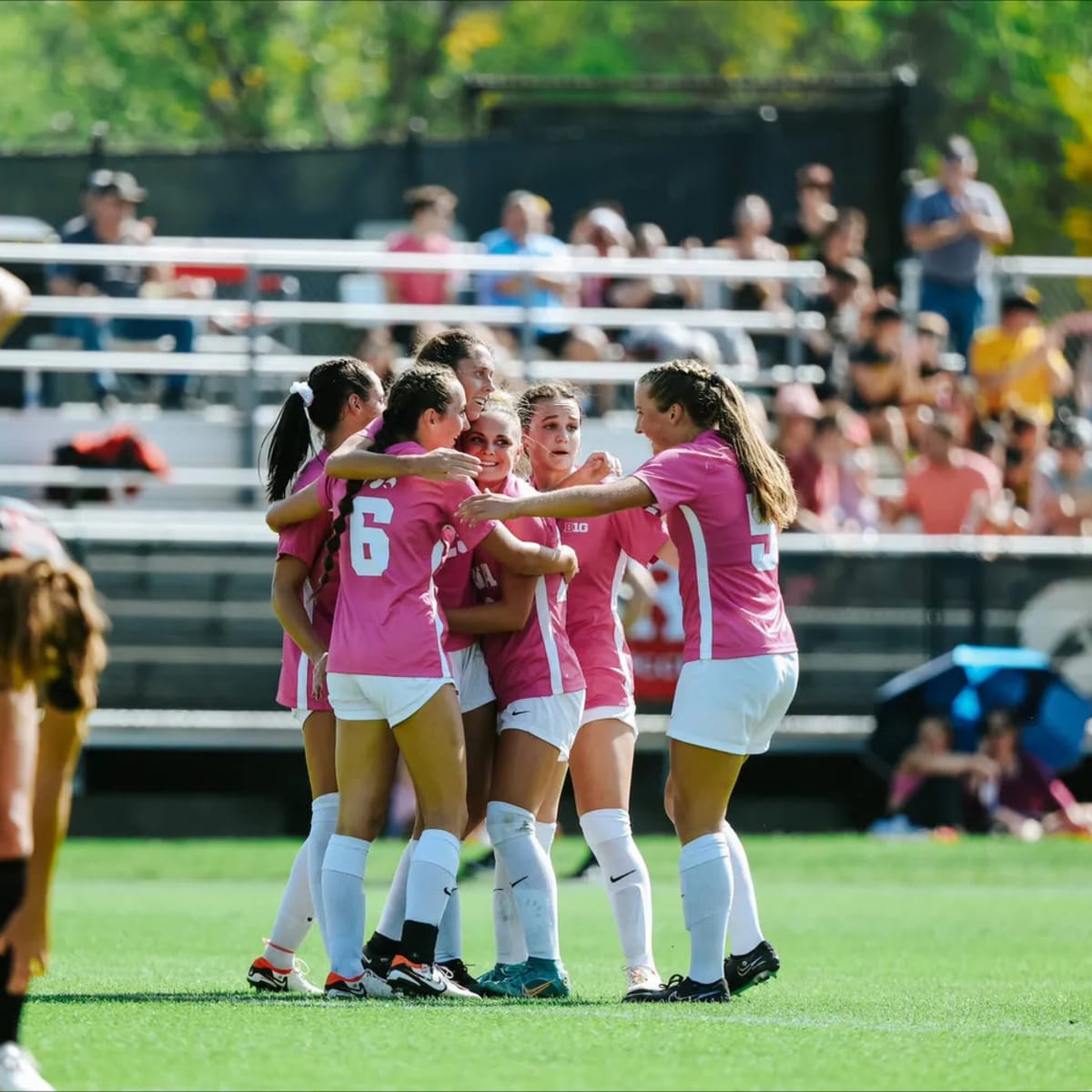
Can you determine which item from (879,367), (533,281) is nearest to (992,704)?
(879,367)

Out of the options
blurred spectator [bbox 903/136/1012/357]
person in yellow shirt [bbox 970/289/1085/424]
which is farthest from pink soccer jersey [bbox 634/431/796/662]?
blurred spectator [bbox 903/136/1012/357]

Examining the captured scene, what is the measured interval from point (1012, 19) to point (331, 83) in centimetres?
1261

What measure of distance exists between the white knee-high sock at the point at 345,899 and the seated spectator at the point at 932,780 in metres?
8.76

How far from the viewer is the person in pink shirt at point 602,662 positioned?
7359mm

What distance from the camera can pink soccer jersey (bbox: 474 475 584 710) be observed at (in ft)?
23.7

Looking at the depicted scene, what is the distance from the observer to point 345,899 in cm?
695

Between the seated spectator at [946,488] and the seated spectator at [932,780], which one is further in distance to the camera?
the seated spectator at [946,488]

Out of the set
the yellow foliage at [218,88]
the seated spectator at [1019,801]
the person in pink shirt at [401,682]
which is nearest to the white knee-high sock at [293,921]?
the person in pink shirt at [401,682]

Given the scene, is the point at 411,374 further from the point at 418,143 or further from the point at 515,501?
the point at 418,143

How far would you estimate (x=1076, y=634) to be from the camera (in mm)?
15719

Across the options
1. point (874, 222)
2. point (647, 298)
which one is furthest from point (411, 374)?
point (874, 222)

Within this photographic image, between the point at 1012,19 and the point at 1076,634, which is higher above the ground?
the point at 1012,19

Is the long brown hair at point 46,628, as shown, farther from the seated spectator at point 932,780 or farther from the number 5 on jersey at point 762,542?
→ the seated spectator at point 932,780

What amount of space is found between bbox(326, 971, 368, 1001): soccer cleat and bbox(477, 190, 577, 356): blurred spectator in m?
10.4
